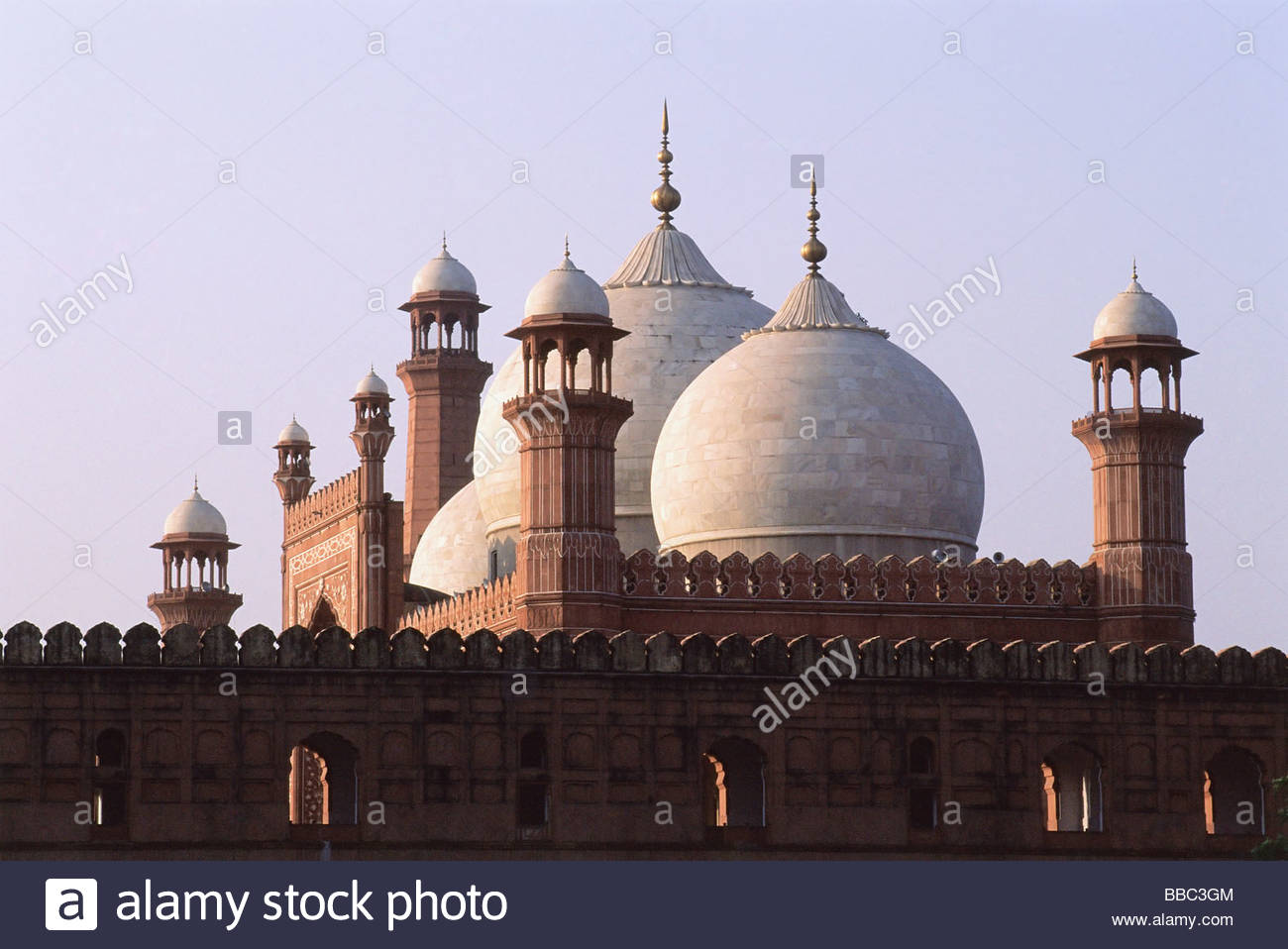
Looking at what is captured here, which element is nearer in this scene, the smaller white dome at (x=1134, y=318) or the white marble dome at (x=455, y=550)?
the smaller white dome at (x=1134, y=318)

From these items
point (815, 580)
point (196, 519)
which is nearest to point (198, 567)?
point (196, 519)

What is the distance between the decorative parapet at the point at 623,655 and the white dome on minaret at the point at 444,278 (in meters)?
16.6

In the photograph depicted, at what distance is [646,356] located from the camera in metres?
34.9

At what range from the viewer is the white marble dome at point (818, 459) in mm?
31391

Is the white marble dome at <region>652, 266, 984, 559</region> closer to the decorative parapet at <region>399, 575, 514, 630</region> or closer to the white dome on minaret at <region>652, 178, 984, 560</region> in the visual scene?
the white dome on minaret at <region>652, 178, 984, 560</region>

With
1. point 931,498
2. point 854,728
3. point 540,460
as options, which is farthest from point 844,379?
point 854,728

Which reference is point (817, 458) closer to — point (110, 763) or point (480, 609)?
point (480, 609)

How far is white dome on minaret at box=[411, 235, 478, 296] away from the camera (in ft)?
141

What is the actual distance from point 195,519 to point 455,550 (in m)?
6.22

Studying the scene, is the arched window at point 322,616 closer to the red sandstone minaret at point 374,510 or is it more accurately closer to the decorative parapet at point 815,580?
the red sandstone minaret at point 374,510

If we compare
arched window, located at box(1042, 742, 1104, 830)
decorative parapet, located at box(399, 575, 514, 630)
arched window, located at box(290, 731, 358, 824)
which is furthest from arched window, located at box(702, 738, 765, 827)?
arched window, located at box(290, 731, 358, 824)

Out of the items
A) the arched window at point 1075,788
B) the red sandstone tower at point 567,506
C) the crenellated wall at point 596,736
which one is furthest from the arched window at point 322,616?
the crenellated wall at point 596,736
